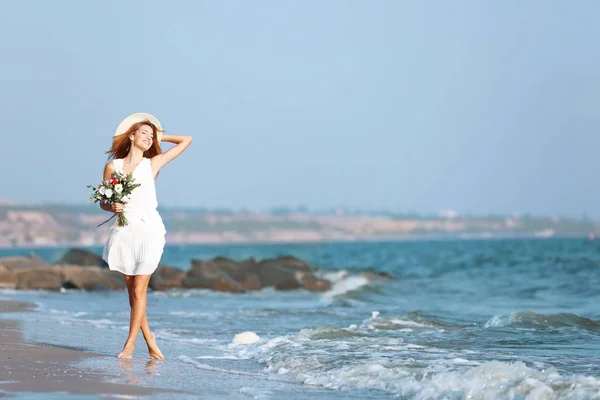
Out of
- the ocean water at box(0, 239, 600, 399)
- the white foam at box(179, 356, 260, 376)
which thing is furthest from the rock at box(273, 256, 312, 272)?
the white foam at box(179, 356, 260, 376)

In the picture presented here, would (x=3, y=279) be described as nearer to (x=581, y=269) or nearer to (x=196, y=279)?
(x=196, y=279)

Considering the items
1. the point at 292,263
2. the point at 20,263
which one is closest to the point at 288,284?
the point at 20,263

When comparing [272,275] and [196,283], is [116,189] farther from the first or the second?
[272,275]

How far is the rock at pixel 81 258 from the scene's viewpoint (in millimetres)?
36031

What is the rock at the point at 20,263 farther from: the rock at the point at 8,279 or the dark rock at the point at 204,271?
the dark rock at the point at 204,271

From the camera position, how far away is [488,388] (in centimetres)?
804

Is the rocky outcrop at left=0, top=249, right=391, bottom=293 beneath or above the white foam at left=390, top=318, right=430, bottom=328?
above

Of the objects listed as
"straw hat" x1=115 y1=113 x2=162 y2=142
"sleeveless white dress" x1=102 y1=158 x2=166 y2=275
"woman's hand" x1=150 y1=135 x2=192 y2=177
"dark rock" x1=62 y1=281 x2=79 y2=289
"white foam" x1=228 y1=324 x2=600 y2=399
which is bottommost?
"white foam" x1=228 y1=324 x2=600 y2=399

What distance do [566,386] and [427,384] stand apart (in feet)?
3.65

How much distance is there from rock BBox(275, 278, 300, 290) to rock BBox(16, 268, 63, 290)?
615 centimetres

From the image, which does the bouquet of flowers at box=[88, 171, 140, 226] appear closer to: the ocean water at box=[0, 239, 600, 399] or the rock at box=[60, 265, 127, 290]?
the ocean water at box=[0, 239, 600, 399]

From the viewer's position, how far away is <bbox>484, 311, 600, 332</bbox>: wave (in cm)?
1449

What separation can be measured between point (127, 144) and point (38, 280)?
58.5 ft

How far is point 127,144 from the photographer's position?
9.46 meters
